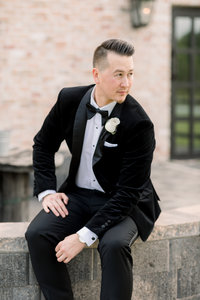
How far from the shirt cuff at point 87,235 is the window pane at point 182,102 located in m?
6.05

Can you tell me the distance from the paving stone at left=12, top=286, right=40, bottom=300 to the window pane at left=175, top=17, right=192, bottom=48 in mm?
6178

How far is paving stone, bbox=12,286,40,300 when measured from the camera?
2.37 metres

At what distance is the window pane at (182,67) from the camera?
26.1ft

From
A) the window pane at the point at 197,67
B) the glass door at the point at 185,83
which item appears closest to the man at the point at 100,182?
the glass door at the point at 185,83

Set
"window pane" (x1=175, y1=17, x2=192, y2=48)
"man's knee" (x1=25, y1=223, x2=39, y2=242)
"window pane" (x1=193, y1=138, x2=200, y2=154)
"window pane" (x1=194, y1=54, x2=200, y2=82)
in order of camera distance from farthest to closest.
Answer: "window pane" (x1=193, y1=138, x2=200, y2=154) → "window pane" (x1=194, y1=54, x2=200, y2=82) → "window pane" (x1=175, y1=17, x2=192, y2=48) → "man's knee" (x1=25, y1=223, x2=39, y2=242)

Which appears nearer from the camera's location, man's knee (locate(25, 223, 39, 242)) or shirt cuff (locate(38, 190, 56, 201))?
man's knee (locate(25, 223, 39, 242))

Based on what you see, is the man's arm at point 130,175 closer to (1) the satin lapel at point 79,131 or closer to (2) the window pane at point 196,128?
(1) the satin lapel at point 79,131

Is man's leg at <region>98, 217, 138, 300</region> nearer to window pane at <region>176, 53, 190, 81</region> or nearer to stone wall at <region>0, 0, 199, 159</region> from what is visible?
stone wall at <region>0, 0, 199, 159</region>

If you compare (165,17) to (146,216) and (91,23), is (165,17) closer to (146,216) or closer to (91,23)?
(91,23)

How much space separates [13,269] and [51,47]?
5.34m

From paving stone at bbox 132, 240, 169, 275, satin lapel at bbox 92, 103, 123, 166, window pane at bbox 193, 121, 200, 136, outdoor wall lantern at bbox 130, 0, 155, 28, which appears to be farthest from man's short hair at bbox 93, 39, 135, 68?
window pane at bbox 193, 121, 200, 136


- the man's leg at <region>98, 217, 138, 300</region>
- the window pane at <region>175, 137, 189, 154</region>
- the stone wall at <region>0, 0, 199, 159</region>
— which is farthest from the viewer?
the window pane at <region>175, 137, 189, 154</region>

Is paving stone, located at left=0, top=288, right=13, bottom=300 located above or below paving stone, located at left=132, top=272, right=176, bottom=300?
above

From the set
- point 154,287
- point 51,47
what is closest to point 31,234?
point 154,287
